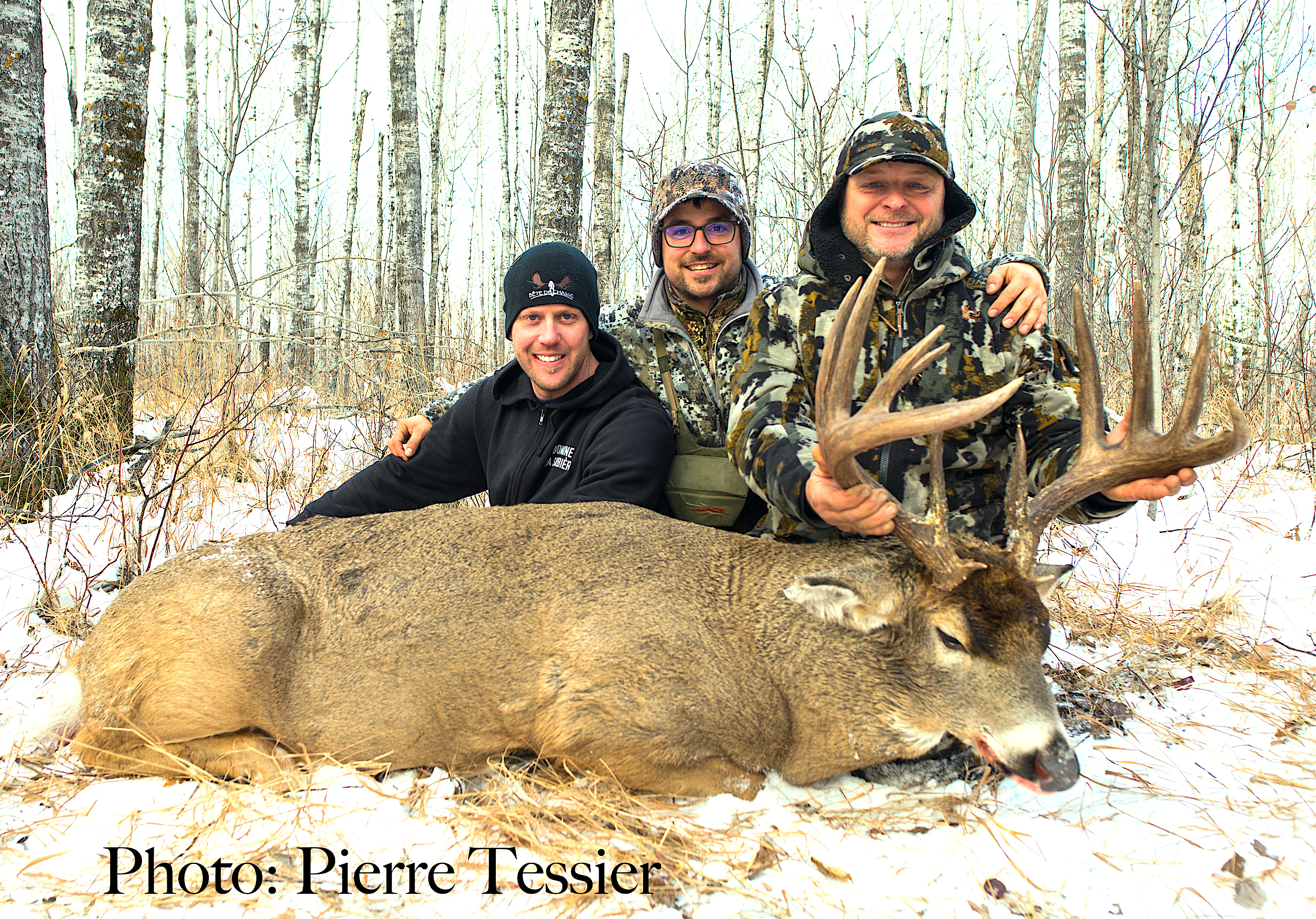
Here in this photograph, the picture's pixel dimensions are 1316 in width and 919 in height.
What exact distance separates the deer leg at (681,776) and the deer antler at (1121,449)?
1.19 metres

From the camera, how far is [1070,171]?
971 centimetres

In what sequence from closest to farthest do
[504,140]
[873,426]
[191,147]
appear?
[873,426] → [504,140] → [191,147]

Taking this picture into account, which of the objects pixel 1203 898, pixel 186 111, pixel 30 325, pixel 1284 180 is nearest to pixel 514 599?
pixel 1203 898

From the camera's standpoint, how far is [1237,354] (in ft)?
30.8

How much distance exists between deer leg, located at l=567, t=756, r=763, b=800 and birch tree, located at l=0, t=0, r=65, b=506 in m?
4.35

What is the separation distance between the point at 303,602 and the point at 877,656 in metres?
2.14

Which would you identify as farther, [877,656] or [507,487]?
[507,487]

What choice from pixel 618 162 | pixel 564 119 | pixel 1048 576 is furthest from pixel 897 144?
pixel 618 162

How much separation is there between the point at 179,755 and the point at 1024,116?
47.3 ft

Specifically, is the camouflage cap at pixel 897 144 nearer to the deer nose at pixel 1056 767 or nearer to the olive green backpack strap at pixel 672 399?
the olive green backpack strap at pixel 672 399

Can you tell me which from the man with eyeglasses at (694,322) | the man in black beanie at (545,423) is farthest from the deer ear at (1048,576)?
the man in black beanie at (545,423)

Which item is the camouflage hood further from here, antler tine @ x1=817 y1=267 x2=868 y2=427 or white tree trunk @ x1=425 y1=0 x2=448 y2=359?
white tree trunk @ x1=425 y1=0 x2=448 y2=359

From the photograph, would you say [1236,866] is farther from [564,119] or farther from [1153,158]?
[564,119]

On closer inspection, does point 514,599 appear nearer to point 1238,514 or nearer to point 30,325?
point 30,325
